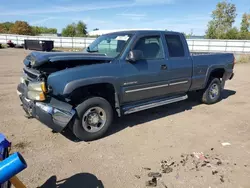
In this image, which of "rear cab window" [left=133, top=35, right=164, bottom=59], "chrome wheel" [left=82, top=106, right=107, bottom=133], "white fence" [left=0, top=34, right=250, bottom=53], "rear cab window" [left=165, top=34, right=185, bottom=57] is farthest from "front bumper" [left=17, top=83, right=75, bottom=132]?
"white fence" [left=0, top=34, right=250, bottom=53]

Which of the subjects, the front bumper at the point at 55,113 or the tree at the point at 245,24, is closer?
the front bumper at the point at 55,113

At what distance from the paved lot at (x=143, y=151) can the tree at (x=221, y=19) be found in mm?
50496

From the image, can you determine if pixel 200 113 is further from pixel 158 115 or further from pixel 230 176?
pixel 230 176

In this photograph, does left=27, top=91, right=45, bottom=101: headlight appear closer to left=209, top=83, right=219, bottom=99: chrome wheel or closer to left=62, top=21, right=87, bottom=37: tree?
left=209, top=83, right=219, bottom=99: chrome wheel

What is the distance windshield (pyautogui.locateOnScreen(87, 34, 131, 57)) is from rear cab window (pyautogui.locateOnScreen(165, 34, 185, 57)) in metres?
1.10

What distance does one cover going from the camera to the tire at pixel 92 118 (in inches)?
Answer: 163

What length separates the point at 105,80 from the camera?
4.27 m

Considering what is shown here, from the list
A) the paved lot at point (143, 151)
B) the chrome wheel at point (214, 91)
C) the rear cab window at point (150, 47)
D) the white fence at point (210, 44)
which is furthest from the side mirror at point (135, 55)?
the white fence at point (210, 44)

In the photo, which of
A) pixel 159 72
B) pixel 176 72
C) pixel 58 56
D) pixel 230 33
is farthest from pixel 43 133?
pixel 230 33

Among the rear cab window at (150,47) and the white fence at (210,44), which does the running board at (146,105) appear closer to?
the rear cab window at (150,47)

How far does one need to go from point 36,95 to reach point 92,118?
1.06 metres

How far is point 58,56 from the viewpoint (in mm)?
4113

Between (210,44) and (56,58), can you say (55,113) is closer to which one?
(56,58)

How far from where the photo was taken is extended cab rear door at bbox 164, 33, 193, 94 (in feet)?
17.7
